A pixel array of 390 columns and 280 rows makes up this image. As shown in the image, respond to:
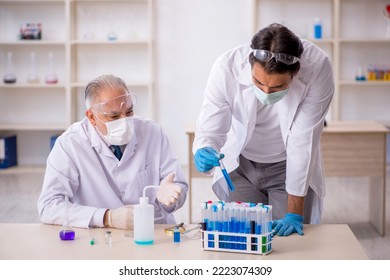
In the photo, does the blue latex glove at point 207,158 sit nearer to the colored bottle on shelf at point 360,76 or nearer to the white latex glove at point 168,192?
the white latex glove at point 168,192

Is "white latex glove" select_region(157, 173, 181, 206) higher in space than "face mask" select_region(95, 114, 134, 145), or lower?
lower

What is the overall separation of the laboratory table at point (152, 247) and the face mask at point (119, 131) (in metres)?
0.34

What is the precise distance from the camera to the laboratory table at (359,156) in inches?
165

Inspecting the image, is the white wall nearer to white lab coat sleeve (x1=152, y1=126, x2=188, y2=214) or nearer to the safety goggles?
white lab coat sleeve (x1=152, y1=126, x2=188, y2=214)

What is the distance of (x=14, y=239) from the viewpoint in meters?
2.09

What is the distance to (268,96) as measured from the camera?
92.3 inches

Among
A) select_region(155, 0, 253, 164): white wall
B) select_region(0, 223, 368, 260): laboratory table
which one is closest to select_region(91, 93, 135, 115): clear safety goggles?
select_region(0, 223, 368, 260): laboratory table

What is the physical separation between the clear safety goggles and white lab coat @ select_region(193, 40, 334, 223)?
0.28 metres

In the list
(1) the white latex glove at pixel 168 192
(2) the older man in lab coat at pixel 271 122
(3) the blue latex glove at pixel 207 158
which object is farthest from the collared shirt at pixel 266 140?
(1) the white latex glove at pixel 168 192

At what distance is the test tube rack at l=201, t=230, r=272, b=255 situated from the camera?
74.9 inches

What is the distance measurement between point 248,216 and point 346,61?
185 inches

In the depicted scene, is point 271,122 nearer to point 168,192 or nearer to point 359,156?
point 168,192
